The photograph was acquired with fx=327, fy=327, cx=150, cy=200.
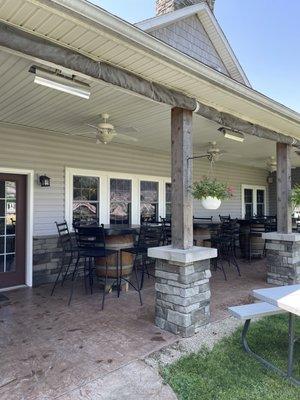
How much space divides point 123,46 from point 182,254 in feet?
6.53

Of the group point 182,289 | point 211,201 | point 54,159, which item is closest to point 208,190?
point 211,201

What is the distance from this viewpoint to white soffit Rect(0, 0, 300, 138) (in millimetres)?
2123

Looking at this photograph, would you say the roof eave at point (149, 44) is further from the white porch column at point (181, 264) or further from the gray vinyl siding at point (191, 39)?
the gray vinyl siding at point (191, 39)

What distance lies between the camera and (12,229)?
5285 millimetres

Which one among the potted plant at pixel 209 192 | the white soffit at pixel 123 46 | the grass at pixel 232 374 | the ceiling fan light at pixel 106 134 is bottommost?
the grass at pixel 232 374

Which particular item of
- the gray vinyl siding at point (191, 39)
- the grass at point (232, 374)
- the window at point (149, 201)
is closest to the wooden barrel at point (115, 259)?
the grass at point (232, 374)

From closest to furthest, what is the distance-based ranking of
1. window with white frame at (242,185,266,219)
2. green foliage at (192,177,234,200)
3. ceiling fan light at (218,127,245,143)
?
1. green foliage at (192,177,234,200)
2. ceiling fan light at (218,127,245,143)
3. window with white frame at (242,185,266,219)

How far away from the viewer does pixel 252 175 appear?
34.4 ft

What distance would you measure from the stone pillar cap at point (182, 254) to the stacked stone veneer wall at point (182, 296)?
7cm

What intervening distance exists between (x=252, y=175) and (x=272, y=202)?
4.96 ft

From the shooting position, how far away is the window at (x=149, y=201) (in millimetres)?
7156

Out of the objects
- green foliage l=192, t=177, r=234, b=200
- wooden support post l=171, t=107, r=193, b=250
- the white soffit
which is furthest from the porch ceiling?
green foliage l=192, t=177, r=234, b=200

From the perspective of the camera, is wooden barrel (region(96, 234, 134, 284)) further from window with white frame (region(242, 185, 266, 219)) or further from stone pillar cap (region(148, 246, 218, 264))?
window with white frame (region(242, 185, 266, 219))

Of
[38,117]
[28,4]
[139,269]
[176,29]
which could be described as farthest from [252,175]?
[28,4]
